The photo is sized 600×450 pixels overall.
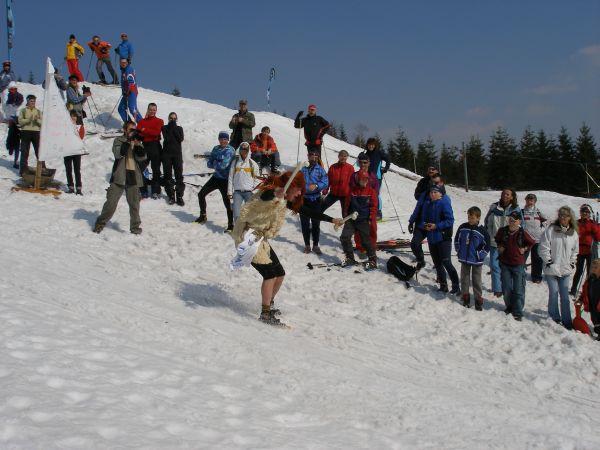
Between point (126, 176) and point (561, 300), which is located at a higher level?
point (126, 176)

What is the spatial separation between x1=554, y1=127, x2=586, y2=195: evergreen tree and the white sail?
44.2 metres

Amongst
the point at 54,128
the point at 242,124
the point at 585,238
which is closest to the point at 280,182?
the point at 585,238

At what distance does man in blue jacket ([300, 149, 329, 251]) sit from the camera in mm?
12438

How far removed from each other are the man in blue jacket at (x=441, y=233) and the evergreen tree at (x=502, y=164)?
4541 centimetres

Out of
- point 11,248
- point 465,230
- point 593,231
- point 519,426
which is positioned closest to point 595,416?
point 519,426

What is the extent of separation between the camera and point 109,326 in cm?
650

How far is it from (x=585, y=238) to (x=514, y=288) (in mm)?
2541

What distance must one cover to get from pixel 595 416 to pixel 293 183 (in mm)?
4750

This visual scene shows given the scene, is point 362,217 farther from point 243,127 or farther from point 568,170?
point 568,170

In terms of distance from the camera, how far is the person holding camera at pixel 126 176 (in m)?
11.8

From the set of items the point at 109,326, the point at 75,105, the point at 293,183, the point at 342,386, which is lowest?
the point at 342,386

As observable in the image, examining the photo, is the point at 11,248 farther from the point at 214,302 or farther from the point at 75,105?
the point at 75,105

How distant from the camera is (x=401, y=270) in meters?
11.0

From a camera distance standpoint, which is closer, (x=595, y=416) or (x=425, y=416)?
(x=425, y=416)
